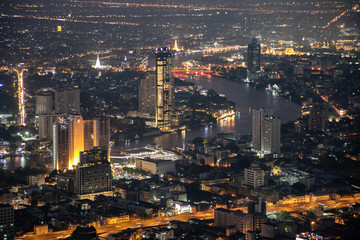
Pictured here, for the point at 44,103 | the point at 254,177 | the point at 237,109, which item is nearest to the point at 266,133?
the point at 254,177

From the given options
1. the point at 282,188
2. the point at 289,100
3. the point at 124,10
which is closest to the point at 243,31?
the point at 124,10

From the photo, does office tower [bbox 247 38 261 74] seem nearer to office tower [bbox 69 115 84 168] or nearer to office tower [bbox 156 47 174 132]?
office tower [bbox 156 47 174 132]

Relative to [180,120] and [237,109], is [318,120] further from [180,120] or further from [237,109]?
[180,120]

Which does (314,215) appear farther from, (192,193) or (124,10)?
(124,10)

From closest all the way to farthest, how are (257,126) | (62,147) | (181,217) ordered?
(181,217)
(62,147)
(257,126)

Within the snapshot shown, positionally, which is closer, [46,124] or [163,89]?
[46,124]
